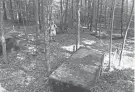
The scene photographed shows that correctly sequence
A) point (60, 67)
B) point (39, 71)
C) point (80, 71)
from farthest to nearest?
point (39, 71)
point (60, 67)
point (80, 71)

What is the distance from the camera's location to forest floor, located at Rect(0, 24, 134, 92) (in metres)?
9.94

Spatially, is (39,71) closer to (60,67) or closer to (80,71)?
(60,67)

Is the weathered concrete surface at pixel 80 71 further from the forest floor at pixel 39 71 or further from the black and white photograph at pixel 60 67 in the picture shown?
the forest floor at pixel 39 71

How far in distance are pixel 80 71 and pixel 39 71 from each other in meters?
3.81

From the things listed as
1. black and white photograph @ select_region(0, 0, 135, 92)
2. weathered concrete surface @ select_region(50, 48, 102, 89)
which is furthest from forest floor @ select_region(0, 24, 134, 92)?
weathered concrete surface @ select_region(50, 48, 102, 89)

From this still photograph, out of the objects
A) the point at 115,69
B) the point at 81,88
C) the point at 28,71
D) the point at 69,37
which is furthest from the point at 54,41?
the point at 81,88

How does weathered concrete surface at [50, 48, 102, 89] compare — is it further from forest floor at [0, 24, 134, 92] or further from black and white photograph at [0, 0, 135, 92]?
forest floor at [0, 24, 134, 92]

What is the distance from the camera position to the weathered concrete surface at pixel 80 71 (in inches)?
323

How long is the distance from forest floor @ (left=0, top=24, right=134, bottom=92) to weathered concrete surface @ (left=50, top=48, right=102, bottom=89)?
1.35 metres

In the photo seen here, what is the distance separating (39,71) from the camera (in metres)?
11.6

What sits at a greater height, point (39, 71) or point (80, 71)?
point (80, 71)

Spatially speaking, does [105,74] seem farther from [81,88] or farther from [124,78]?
[81,88]

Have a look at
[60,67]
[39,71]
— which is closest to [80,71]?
[60,67]

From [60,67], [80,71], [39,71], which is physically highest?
[60,67]
